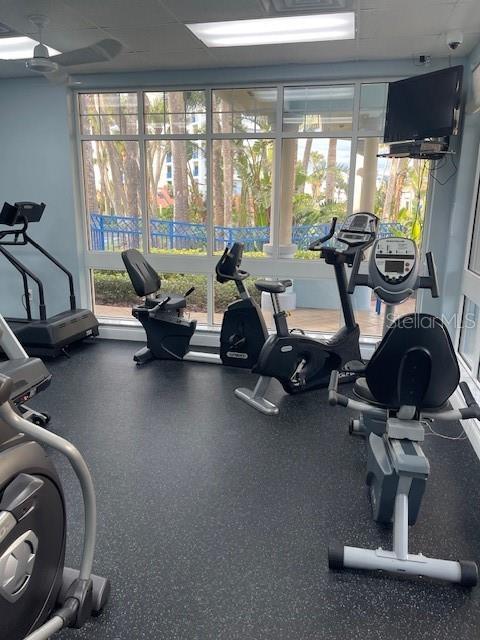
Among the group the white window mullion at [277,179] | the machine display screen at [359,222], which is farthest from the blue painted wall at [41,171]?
the machine display screen at [359,222]

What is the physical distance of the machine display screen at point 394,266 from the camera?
2779 millimetres

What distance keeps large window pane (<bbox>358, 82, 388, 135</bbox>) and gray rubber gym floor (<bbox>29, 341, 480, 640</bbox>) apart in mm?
2784

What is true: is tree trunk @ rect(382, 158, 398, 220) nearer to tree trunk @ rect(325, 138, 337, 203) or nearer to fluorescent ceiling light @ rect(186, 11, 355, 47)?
tree trunk @ rect(325, 138, 337, 203)

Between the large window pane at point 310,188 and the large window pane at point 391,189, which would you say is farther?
the large window pane at point 310,188

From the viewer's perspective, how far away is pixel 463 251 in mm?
4344

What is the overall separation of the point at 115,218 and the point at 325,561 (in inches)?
180

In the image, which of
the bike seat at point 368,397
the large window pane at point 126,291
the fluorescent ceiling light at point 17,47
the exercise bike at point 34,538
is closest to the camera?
the exercise bike at point 34,538

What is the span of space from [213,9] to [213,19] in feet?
0.62

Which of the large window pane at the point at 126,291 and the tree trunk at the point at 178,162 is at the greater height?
the tree trunk at the point at 178,162

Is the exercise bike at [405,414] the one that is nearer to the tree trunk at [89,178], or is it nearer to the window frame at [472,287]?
the window frame at [472,287]

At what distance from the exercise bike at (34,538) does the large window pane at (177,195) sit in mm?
4010

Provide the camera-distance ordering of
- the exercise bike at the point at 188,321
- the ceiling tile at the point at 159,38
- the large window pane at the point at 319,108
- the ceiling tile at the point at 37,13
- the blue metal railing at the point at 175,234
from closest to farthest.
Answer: the ceiling tile at the point at 37,13 → the ceiling tile at the point at 159,38 → the exercise bike at the point at 188,321 → the large window pane at the point at 319,108 → the blue metal railing at the point at 175,234

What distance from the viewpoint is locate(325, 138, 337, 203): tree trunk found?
4836 mm

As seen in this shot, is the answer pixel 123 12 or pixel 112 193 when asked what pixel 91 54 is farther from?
pixel 112 193
